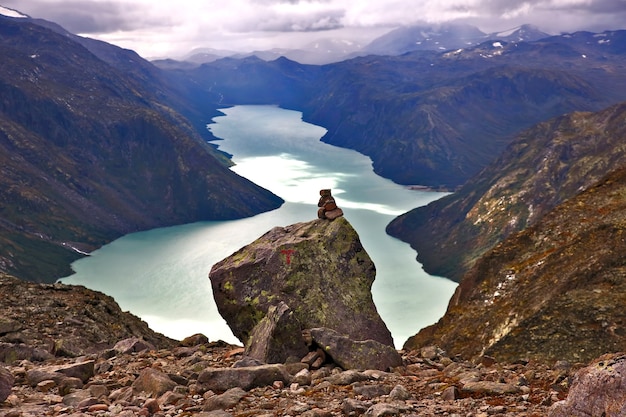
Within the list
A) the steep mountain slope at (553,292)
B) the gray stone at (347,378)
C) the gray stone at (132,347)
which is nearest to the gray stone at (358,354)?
the gray stone at (347,378)

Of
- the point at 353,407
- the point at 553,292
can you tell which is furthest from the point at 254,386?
the point at 553,292

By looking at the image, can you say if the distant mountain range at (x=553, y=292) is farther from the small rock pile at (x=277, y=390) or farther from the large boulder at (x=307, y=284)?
the small rock pile at (x=277, y=390)

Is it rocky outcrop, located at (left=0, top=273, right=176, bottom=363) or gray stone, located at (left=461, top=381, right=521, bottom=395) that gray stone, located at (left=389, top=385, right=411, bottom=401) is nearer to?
gray stone, located at (left=461, top=381, right=521, bottom=395)

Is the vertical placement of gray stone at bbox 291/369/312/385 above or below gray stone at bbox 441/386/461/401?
above

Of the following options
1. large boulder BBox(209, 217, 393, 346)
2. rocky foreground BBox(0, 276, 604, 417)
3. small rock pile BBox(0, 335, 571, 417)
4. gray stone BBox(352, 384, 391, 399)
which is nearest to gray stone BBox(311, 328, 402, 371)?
small rock pile BBox(0, 335, 571, 417)

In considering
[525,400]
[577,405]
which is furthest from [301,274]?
[577,405]

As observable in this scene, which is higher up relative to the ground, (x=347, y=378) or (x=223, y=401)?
(x=347, y=378)

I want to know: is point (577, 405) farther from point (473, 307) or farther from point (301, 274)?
point (473, 307)

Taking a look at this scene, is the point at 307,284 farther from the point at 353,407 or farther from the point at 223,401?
the point at 353,407
